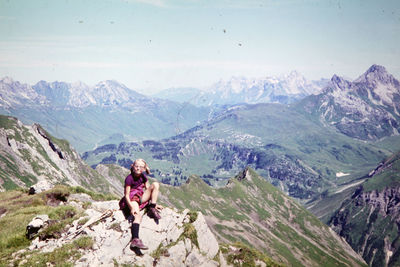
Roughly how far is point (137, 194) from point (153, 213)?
101 inches

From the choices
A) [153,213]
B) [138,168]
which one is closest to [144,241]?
[153,213]

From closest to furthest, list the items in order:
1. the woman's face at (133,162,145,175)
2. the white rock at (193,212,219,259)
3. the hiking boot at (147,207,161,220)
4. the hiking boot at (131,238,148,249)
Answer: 1. the hiking boot at (131,238,148,249)
2. the woman's face at (133,162,145,175)
3. the hiking boot at (147,207,161,220)
4. the white rock at (193,212,219,259)

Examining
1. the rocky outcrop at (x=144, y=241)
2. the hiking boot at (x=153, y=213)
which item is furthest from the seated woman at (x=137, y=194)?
the rocky outcrop at (x=144, y=241)

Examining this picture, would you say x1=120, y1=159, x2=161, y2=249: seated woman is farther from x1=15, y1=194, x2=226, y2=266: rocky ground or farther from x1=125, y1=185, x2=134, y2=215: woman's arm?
x1=15, y1=194, x2=226, y2=266: rocky ground

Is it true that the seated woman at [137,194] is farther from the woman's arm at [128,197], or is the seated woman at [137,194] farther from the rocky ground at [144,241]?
the rocky ground at [144,241]

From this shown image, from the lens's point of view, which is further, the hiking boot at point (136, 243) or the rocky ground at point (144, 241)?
the hiking boot at point (136, 243)

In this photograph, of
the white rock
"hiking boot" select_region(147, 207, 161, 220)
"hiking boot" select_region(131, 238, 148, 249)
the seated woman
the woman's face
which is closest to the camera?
"hiking boot" select_region(131, 238, 148, 249)

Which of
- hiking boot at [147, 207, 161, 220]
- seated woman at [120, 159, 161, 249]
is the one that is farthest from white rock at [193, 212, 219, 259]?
seated woman at [120, 159, 161, 249]

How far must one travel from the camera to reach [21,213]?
30.7 meters

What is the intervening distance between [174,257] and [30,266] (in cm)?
1143

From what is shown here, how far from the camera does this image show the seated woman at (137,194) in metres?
21.6

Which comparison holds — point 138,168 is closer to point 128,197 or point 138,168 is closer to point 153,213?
point 128,197

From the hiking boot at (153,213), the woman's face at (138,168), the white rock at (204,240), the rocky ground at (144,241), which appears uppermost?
the woman's face at (138,168)

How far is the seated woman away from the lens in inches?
850
